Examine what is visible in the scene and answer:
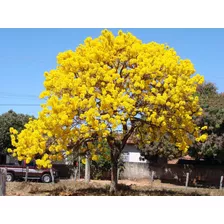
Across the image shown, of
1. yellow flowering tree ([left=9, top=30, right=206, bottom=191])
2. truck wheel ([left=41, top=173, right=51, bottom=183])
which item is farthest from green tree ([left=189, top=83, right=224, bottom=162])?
yellow flowering tree ([left=9, top=30, right=206, bottom=191])

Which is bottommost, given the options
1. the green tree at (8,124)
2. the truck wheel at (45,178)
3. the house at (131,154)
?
the truck wheel at (45,178)

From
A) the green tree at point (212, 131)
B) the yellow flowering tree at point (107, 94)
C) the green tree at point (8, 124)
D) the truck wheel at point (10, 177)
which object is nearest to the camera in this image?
→ the yellow flowering tree at point (107, 94)

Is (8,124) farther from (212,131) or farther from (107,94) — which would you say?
(107,94)

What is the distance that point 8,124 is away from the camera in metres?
33.2

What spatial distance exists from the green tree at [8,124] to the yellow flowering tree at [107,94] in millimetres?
17688

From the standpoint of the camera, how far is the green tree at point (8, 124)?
3275cm

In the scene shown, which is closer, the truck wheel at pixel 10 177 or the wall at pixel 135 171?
the truck wheel at pixel 10 177

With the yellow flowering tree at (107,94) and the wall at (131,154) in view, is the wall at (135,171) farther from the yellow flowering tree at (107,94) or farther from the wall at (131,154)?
the yellow flowering tree at (107,94)

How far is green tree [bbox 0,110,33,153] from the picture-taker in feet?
107

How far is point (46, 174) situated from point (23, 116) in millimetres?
8902

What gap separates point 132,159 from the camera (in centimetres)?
3859

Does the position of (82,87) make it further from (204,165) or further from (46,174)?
(204,165)

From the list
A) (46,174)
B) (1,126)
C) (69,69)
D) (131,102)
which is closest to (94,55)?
(69,69)

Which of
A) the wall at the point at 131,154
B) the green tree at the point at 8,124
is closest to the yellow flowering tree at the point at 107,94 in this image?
the green tree at the point at 8,124
